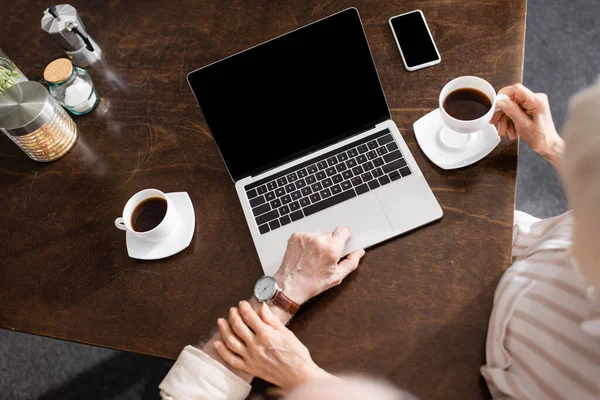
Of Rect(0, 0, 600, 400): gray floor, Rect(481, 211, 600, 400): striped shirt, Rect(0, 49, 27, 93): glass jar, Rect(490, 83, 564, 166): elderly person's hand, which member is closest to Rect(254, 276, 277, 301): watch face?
Rect(481, 211, 600, 400): striped shirt

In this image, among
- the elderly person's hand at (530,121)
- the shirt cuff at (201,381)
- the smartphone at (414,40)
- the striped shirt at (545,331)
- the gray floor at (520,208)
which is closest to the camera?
the striped shirt at (545,331)

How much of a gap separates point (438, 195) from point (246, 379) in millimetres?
514

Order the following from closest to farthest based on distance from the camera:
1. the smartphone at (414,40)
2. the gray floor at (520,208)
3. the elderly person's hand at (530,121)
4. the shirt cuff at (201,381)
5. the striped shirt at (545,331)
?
the striped shirt at (545,331)
the shirt cuff at (201,381)
the elderly person's hand at (530,121)
the smartphone at (414,40)
the gray floor at (520,208)

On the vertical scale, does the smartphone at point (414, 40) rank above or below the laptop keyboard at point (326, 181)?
above

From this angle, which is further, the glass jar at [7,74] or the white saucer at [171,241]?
the glass jar at [7,74]

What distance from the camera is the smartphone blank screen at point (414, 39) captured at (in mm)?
1123

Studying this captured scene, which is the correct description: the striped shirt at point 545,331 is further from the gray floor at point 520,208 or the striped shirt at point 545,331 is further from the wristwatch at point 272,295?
the gray floor at point 520,208

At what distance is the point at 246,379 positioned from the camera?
94 cm

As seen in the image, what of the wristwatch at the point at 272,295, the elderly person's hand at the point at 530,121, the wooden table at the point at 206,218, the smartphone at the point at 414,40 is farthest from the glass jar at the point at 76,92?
the elderly person's hand at the point at 530,121

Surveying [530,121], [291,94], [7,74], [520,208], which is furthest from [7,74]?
[520,208]

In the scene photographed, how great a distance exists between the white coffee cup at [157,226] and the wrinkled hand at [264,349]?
0.22 metres

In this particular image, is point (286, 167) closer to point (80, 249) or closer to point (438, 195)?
point (438, 195)

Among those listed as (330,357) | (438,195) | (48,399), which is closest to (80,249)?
(330,357)

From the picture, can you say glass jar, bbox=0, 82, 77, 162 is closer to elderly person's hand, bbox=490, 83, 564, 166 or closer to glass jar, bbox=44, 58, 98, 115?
glass jar, bbox=44, 58, 98, 115
